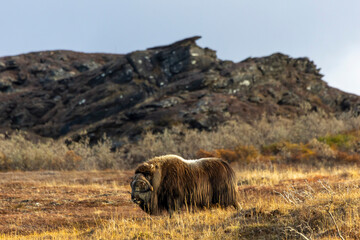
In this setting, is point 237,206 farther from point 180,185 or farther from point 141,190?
point 141,190

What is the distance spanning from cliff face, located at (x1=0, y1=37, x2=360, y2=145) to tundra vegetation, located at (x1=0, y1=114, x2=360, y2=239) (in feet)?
18.7

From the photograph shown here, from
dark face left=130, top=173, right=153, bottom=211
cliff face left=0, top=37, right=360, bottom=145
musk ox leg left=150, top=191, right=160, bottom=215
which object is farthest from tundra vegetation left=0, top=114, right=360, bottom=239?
cliff face left=0, top=37, right=360, bottom=145

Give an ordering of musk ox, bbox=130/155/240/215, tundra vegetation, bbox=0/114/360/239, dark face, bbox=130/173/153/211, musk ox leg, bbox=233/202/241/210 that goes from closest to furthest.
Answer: tundra vegetation, bbox=0/114/360/239 → dark face, bbox=130/173/153/211 → musk ox, bbox=130/155/240/215 → musk ox leg, bbox=233/202/241/210

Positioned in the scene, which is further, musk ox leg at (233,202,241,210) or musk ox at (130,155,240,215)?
musk ox leg at (233,202,241,210)

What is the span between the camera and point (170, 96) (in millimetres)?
52531

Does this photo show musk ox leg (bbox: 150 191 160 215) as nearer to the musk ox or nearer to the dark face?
the musk ox

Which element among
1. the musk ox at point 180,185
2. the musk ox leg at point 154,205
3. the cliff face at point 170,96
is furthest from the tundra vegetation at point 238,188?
the cliff face at point 170,96

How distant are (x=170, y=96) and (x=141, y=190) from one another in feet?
145

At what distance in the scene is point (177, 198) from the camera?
9023 millimetres

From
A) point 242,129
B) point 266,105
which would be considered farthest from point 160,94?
point 242,129

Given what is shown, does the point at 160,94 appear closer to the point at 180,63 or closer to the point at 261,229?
the point at 180,63

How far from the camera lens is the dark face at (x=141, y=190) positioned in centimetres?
856

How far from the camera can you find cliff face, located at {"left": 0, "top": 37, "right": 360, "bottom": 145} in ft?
153

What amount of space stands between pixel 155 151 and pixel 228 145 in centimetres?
740
